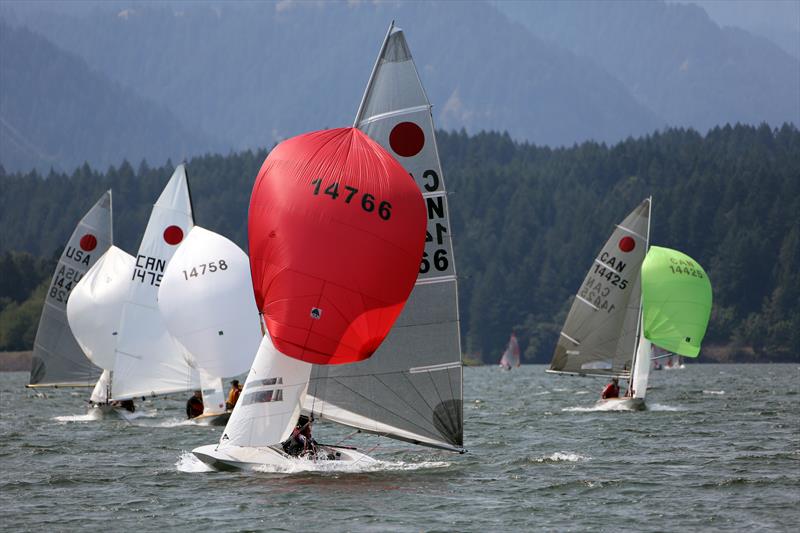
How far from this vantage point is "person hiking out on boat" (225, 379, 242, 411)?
37.2m

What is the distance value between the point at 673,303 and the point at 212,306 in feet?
58.9

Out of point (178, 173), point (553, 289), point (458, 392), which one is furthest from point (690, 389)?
point (553, 289)

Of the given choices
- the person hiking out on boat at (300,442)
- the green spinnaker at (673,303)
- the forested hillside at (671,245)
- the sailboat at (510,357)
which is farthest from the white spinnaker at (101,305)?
the forested hillside at (671,245)

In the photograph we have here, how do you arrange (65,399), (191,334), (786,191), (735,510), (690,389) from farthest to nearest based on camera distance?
(786,191)
(690,389)
(65,399)
(191,334)
(735,510)

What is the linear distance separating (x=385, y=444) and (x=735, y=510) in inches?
490

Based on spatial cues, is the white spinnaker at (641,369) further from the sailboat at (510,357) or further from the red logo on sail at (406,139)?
the sailboat at (510,357)

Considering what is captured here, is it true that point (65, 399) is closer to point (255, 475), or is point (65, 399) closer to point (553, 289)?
point (255, 475)

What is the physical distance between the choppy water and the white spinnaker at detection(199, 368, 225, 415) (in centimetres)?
76

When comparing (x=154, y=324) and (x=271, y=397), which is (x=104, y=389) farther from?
(x=271, y=397)

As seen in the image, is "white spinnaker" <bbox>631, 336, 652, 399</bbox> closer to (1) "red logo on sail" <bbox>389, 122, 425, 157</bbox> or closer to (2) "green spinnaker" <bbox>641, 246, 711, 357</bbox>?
(2) "green spinnaker" <bbox>641, 246, 711, 357</bbox>

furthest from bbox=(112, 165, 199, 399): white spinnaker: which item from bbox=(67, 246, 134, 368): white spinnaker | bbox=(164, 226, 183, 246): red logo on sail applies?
bbox=(67, 246, 134, 368): white spinnaker

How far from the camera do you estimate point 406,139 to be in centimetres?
2584

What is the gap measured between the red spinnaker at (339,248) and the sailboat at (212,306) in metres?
12.3

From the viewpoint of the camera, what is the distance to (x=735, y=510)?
2341 cm
